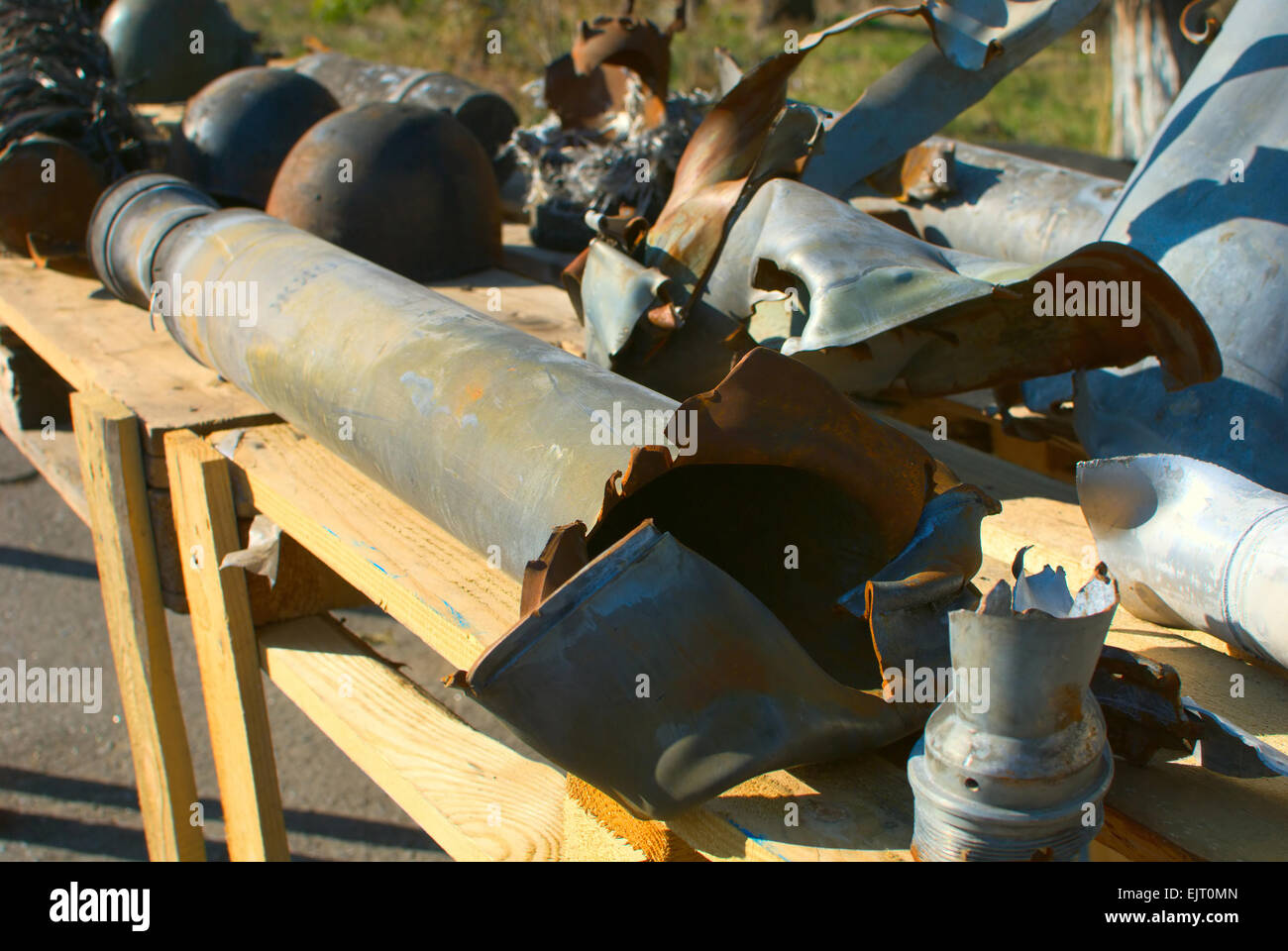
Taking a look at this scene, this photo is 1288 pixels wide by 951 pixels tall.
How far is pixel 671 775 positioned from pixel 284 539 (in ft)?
3.58

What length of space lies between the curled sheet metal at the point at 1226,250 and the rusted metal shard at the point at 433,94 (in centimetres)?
213

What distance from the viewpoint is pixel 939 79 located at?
1.94m

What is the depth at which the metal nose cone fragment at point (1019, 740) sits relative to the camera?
0.75 m

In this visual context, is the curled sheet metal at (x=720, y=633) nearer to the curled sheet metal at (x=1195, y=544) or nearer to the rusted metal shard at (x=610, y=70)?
the curled sheet metal at (x=1195, y=544)

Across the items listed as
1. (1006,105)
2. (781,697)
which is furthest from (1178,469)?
(1006,105)

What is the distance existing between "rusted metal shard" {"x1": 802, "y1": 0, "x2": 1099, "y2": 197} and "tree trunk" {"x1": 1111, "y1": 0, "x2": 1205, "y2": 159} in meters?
2.71

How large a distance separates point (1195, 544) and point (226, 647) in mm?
1468

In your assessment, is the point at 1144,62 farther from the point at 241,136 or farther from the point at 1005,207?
the point at 241,136

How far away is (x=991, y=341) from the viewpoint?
1.57 metres

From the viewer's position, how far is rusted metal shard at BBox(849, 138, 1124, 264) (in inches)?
82.6

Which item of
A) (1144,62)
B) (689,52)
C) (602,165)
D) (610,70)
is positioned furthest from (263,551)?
(689,52)

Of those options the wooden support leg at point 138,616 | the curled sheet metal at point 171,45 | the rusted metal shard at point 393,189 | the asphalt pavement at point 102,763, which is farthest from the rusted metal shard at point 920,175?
the curled sheet metal at point 171,45

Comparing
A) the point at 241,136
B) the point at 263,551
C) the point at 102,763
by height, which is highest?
the point at 241,136
